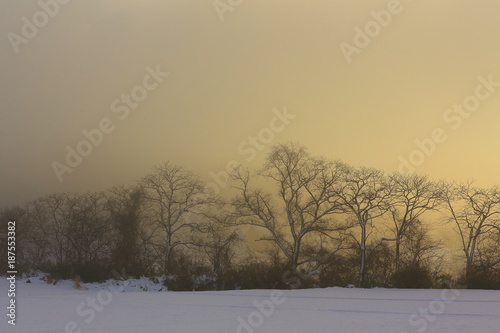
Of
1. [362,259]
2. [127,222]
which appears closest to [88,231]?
[127,222]

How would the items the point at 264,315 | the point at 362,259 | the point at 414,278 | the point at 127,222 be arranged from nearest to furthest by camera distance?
the point at 264,315 → the point at 414,278 → the point at 362,259 → the point at 127,222

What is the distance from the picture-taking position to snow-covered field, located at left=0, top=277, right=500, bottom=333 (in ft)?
34.6

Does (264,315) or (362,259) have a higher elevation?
(362,259)

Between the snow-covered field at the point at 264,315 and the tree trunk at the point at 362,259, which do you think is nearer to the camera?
the snow-covered field at the point at 264,315

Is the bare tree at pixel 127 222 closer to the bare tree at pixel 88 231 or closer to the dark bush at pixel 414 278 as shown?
the bare tree at pixel 88 231

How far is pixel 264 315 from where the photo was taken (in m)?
12.7

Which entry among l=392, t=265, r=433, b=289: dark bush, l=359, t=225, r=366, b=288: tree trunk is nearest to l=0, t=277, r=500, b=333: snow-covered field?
l=392, t=265, r=433, b=289: dark bush

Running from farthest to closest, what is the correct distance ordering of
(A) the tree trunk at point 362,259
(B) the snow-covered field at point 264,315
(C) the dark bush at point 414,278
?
(A) the tree trunk at point 362,259 → (C) the dark bush at point 414,278 → (B) the snow-covered field at point 264,315

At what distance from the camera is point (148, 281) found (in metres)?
28.7

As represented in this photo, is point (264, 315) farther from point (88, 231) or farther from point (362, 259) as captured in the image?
point (88, 231)

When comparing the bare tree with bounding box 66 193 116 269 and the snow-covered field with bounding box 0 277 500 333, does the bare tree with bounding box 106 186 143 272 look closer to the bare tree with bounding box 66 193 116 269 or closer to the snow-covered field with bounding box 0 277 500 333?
the bare tree with bounding box 66 193 116 269

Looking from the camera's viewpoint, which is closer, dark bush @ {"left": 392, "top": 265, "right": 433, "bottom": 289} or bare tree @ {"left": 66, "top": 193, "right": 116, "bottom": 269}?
dark bush @ {"left": 392, "top": 265, "right": 433, "bottom": 289}

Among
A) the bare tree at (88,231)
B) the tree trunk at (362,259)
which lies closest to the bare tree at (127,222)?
the bare tree at (88,231)

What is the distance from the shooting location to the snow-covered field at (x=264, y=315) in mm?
10539
